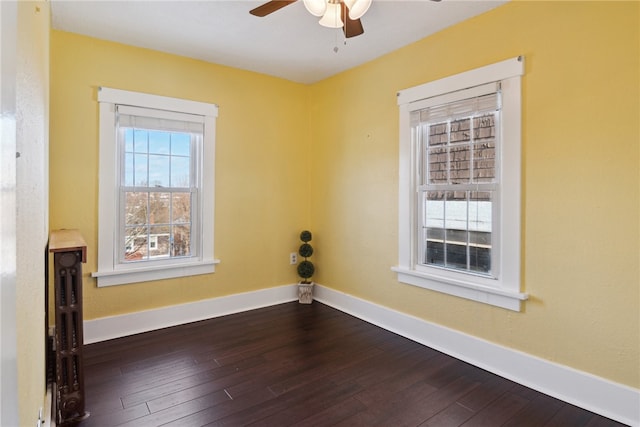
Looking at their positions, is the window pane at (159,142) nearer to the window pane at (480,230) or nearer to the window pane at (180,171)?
the window pane at (180,171)

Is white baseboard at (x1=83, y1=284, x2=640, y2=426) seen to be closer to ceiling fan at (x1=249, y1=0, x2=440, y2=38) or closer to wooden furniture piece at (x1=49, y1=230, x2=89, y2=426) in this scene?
wooden furniture piece at (x1=49, y1=230, x2=89, y2=426)

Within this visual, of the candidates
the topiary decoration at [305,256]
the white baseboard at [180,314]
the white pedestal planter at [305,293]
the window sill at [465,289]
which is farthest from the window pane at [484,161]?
the white baseboard at [180,314]

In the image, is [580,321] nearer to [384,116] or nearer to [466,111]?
[466,111]

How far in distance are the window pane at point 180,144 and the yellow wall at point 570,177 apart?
230 cm

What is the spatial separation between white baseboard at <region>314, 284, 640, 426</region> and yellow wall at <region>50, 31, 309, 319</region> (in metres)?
1.53

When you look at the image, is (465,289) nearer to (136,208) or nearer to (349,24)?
(349,24)

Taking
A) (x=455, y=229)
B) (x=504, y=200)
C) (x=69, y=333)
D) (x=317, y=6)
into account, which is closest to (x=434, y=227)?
(x=455, y=229)

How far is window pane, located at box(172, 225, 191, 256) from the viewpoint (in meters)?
3.44

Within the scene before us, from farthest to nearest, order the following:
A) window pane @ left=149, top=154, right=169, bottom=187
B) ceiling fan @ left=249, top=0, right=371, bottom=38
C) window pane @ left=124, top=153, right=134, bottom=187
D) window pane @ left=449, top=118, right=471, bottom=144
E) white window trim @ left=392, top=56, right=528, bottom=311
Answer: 1. window pane @ left=149, top=154, right=169, bottom=187
2. window pane @ left=124, top=153, right=134, bottom=187
3. window pane @ left=449, top=118, right=471, bottom=144
4. white window trim @ left=392, top=56, right=528, bottom=311
5. ceiling fan @ left=249, top=0, right=371, bottom=38

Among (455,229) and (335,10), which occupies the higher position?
(335,10)

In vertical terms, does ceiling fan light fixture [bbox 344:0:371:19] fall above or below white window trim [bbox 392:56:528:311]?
above

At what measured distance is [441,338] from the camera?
9.28 feet

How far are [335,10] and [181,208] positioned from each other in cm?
236

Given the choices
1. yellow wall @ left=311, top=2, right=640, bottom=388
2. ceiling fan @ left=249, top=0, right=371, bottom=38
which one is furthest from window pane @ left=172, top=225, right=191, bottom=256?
yellow wall @ left=311, top=2, right=640, bottom=388
